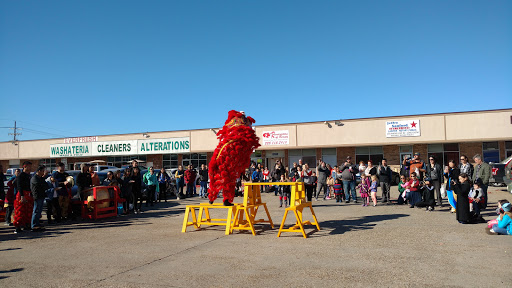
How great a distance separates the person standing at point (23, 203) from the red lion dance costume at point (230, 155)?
4942 mm

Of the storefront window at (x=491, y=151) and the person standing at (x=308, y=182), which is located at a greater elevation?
the storefront window at (x=491, y=151)

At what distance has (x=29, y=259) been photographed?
22.1 feet

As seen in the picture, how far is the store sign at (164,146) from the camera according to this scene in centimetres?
3566

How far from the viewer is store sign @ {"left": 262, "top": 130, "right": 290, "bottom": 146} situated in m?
32.2

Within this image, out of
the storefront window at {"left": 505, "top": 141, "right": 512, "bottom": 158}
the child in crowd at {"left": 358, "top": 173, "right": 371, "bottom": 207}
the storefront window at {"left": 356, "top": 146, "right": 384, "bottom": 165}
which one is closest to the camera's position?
the child in crowd at {"left": 358, "top": 173, "right": 371, "bottom": 207}

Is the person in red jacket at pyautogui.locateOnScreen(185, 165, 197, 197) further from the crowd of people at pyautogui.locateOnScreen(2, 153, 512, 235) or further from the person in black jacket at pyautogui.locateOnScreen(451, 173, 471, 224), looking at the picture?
the person in black jacket at pyautogui.locateOnScreen(451, 173, 471, 224)

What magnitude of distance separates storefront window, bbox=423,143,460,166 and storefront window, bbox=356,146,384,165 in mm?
3726

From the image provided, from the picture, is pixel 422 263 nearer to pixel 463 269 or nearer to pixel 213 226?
pixel 463 269

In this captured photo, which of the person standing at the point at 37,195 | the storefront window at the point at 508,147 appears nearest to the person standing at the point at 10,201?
the person standing at the point at 37,195

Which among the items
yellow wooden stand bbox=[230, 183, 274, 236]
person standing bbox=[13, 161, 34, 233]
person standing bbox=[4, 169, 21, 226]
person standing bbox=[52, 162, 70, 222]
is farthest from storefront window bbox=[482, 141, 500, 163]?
person standing bbox=[4, 169, 21, 226]

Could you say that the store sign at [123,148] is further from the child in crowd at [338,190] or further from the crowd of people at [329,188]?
the child in crowd at [338,190]

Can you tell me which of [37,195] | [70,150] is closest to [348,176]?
[37,195]

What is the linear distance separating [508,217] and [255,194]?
18.2 feet

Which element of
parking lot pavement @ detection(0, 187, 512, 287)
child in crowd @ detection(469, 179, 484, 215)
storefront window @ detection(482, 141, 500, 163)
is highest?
storefront window @ detection(482, 141, 500, 163)
